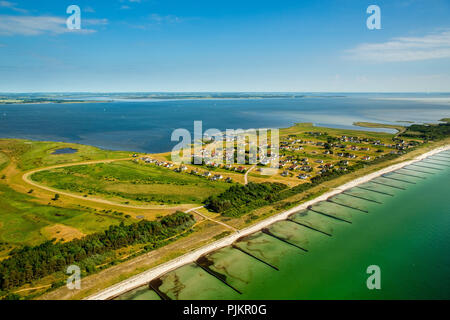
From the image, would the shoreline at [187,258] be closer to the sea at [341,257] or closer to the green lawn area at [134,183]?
the sea at [341,257]

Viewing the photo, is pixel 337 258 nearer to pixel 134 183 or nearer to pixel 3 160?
pixel 134 183

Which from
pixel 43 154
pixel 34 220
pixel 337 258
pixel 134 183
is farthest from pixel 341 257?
pixel 43 154

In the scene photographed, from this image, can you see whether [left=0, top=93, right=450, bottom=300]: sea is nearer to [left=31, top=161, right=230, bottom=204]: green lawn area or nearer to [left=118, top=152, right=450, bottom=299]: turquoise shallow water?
[left=118, top=152, right=450, bottom=299]: turquoise shallow water

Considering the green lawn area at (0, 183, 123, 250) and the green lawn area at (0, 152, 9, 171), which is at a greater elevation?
the green lawn area at (0, 152, 9, 171)

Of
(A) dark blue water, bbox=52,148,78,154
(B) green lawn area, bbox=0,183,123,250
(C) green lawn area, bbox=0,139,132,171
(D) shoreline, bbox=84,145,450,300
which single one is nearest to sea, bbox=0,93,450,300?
(D) shoreline, bbox=84,145,450,300

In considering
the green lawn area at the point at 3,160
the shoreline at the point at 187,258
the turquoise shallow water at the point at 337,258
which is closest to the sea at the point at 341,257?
the turquoise shallow water at the point at 337,258

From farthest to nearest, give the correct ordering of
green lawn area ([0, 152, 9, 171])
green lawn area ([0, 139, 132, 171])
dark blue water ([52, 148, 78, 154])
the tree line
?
dark blue water ([52, 148, 78, 154])
green lawn area ([0, 139, 132, 171])
green lawn area ([0, 152, 9, 171])
the tree line
